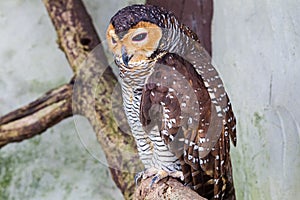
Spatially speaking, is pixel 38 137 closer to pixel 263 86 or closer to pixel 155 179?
pixel 263 86

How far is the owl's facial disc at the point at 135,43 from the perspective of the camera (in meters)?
1.73

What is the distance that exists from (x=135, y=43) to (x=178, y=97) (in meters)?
0.20

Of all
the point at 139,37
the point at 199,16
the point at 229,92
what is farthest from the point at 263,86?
the point at 139,37

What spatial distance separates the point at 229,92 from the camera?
264 cm

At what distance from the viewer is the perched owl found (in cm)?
178

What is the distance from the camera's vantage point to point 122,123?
8.31 ft

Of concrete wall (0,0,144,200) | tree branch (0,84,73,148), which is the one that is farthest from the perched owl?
concrete wall (0,0,144,200)

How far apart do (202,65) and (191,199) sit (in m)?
0.39

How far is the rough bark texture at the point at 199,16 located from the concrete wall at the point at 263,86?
29 mm

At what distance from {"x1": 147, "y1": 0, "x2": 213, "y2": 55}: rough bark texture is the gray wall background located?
0.03m

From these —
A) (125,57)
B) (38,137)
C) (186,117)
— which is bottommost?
(38,137)

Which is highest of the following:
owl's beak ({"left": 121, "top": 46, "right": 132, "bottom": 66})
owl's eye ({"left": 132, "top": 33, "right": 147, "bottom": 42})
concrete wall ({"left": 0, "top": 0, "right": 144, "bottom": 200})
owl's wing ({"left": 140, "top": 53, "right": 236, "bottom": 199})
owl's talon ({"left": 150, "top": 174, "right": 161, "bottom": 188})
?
owl's eye ({"left": 132, "top": 33, "right": 147, "bottom": 42})

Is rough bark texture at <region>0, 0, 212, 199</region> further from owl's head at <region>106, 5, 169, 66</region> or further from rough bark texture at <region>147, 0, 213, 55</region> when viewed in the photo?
owl's head at <region>106, 5, 169, 66</region>

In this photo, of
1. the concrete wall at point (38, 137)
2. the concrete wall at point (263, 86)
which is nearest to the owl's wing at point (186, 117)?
the concrete wall at point (263, 86)
